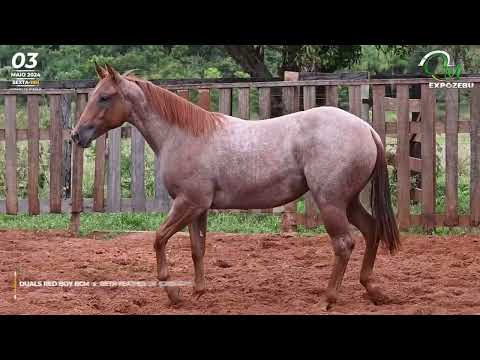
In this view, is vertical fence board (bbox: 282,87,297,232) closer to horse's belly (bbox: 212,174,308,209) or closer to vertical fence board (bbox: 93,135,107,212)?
vertical fence board (bbox: 93,135,107,212)

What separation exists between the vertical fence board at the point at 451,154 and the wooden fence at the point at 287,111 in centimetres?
1

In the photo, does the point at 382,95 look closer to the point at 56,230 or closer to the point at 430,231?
the point at 430,231

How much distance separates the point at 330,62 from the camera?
1213 cm

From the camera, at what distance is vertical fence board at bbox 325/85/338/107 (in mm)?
9687

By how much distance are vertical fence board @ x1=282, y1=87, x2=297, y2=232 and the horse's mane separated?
314 centimetres

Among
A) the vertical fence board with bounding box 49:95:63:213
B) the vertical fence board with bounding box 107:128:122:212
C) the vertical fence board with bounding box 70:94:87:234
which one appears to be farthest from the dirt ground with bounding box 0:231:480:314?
the vertical fence board with bounding box 107:128:122:212

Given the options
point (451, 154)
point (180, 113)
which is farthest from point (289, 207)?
point (180, 113)

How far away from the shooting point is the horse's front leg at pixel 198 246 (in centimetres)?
676

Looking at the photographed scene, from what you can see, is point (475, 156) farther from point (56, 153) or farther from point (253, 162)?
point (56, 153)

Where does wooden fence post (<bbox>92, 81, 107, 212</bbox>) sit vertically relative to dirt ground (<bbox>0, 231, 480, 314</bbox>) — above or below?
above

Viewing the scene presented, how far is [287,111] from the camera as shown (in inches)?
388

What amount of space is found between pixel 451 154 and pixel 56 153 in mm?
5346

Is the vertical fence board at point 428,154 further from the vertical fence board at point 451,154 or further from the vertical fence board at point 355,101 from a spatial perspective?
the vertical fence board at point 355,101

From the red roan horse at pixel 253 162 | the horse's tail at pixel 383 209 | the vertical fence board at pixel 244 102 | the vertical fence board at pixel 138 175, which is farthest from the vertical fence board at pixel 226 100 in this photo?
the horse's tail at pixel 383 209
